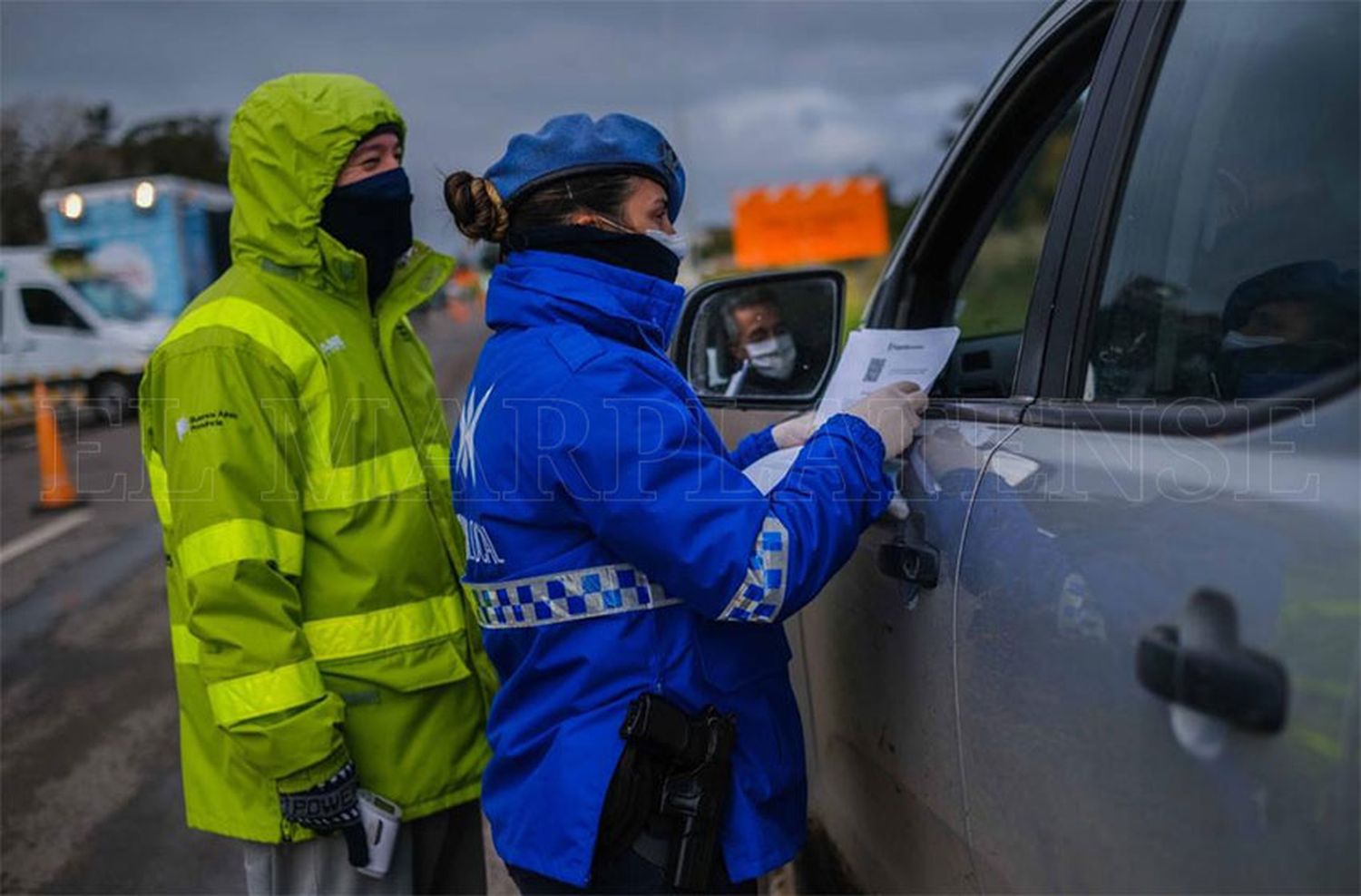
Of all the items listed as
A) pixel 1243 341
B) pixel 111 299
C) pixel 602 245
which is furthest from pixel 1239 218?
pixel 111 299

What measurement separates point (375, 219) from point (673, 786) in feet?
4.11

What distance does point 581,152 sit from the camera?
1.87 metres

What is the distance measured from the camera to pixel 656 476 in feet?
5.55

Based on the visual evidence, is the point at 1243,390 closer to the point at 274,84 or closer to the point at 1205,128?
the point at 1205,128

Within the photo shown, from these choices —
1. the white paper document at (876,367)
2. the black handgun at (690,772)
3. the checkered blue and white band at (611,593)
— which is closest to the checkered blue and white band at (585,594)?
the checkered blue and white band at (611,593)

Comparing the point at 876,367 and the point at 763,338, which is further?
the point at 763,338

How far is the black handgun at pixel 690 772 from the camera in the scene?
5.79 feet

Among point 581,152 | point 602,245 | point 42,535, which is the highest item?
point 581,152

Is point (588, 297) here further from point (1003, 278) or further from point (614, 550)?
point (1003, 278)

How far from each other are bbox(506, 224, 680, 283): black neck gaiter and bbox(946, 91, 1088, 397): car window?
57 cm

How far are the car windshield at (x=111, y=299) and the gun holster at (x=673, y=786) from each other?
20.5 m

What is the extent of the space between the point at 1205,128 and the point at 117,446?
1492 centimetres

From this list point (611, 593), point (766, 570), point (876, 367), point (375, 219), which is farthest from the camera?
point (375, 219)

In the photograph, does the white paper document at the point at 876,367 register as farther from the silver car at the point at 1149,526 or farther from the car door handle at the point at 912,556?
the car door handle at the point at 912,556
